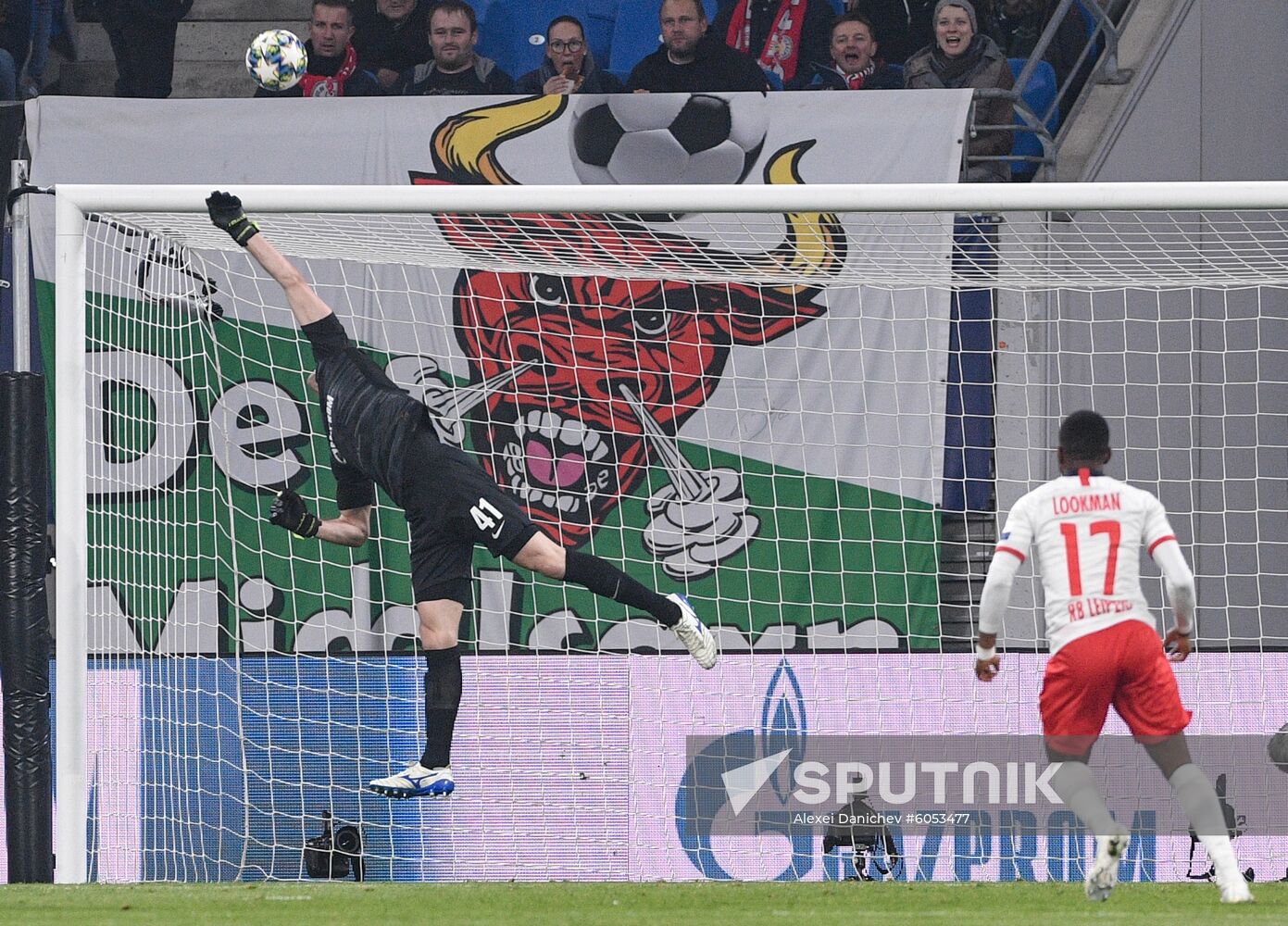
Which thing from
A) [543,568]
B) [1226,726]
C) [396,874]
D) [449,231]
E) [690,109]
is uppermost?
[690,109]

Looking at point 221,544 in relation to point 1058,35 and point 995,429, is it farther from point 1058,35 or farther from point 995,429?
point 1058,35

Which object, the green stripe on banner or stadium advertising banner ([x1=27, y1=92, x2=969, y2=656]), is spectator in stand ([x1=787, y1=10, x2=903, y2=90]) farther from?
the green stripe on banner

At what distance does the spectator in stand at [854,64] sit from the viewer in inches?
444

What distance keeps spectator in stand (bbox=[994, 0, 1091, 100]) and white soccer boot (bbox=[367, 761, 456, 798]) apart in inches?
292

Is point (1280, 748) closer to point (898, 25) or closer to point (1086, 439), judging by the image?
point (1086, 439)

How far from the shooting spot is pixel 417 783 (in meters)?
6.04

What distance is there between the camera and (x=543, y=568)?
6273 millimetres

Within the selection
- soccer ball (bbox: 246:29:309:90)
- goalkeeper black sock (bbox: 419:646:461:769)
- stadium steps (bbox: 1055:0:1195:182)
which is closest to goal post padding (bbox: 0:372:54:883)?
goalkeeper black sock (bbox: 419:646:461:769)

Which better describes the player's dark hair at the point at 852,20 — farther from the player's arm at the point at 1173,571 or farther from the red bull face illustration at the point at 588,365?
the player's arm at the point at 1173,571

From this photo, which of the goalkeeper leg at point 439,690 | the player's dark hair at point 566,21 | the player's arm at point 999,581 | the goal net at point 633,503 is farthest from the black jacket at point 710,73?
the player's arm at point 999,581

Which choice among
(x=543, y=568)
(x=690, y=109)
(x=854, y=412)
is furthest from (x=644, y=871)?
(x=690, y=109)

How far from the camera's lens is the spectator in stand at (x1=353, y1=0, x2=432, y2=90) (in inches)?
464

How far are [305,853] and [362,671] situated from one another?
936 mm

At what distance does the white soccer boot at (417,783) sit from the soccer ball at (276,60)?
14.6 feet
